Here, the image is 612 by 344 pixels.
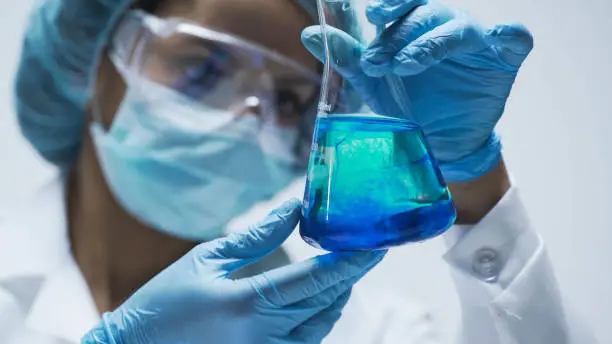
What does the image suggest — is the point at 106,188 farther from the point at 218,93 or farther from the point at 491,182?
the point at 491,182

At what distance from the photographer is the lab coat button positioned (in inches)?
44.8

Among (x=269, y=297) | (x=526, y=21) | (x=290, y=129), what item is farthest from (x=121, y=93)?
(x=526, y=21)

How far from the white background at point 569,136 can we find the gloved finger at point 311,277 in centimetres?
85

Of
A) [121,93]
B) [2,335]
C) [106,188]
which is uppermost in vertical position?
[121,93]

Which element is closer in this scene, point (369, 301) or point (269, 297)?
point (269, 297)

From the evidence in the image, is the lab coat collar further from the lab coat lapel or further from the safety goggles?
the safety goggles

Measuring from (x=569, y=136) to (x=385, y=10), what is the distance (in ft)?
2.88

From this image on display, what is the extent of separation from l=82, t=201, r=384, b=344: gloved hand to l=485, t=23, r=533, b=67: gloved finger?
0.37 metres

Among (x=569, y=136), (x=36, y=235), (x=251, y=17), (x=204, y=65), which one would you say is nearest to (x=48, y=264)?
(x=36, y=235)

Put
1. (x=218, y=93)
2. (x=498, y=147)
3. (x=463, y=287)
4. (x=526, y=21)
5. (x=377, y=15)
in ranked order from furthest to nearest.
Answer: (x=526, y=21) < (x=218, y=93) < (x=463, y=287) < (x=498, y=147) < (x=377, y=15)

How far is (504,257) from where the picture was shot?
3.76ft

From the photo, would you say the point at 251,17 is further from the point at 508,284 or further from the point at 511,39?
the point at 508,284

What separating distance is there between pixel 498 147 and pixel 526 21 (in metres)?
0.57

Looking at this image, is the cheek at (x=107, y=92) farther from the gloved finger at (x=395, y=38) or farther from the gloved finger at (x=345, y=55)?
the gloved finger at (x=395, y=38)
